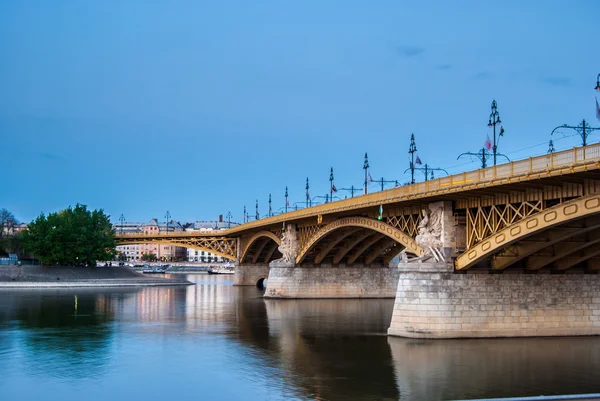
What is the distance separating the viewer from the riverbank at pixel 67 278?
10250 cm

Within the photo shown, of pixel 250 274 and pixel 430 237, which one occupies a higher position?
pixel 430 237

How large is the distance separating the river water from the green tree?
55.7 m

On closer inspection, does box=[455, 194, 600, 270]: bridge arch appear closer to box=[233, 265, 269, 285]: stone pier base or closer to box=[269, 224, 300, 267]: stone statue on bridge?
box=[269, 224, 300, 267]: stone statue on bridge

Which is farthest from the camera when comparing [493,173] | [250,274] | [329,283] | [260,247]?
[250,274]

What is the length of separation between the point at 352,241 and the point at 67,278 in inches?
2141

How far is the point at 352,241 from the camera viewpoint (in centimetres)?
7438

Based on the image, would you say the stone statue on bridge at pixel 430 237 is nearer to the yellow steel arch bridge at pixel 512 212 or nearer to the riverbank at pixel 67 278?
the yellow steel arch bridge at pixel 512 212

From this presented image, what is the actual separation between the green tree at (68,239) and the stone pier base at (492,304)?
79.9 metres

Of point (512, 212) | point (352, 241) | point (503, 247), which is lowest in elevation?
point (503, 247)

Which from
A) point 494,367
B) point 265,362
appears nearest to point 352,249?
point 265,362

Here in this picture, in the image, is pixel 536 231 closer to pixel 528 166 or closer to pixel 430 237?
pixel 528 166

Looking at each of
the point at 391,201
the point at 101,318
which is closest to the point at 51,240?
the point at 101,318

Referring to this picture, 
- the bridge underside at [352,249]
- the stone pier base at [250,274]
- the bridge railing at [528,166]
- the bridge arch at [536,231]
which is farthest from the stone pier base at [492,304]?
the stone pier base at [250,274]

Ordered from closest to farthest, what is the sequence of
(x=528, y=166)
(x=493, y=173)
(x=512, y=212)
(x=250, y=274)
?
(x=528, y=166) < (x=493, y=173) < (x=512, y=212) < (x=250, y=274)
